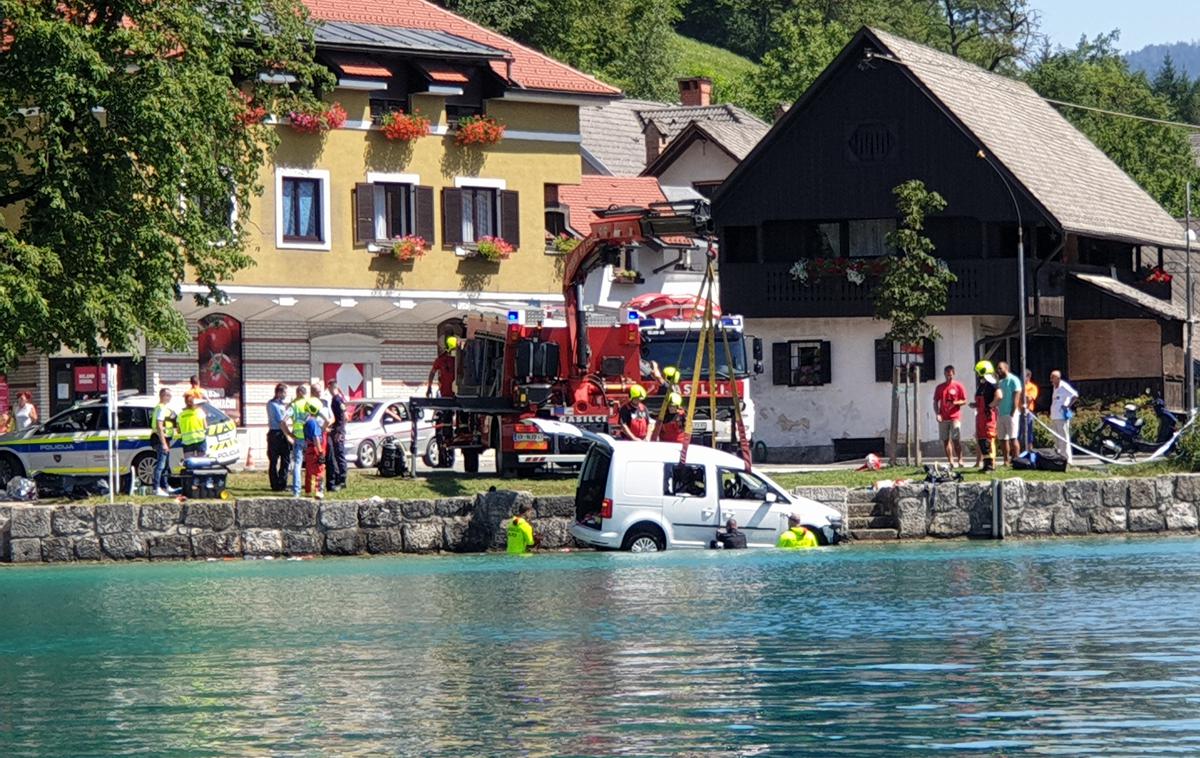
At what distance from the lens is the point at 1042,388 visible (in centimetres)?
5397

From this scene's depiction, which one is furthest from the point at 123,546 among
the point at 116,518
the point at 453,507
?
the point at 453,507

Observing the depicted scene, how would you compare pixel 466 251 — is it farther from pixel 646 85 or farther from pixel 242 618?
pixel 646 85

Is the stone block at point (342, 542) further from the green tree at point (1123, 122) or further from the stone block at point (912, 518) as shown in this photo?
the green tree at point (1123, 122)

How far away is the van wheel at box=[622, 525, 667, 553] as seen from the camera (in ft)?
102

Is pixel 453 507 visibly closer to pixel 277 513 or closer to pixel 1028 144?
pixel 277 513

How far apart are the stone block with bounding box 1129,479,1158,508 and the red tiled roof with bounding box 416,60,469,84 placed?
21200mm

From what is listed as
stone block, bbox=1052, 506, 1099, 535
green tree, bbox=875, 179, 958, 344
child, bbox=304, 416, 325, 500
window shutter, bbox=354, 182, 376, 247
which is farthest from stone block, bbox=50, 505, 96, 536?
green tree, bbox=875, 179, 958, 344

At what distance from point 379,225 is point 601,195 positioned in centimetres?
1377

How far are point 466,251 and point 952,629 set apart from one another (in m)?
30.8

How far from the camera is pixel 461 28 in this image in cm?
5522

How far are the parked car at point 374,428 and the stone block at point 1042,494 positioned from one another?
12.9m

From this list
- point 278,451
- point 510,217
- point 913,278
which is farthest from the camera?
point 510,217

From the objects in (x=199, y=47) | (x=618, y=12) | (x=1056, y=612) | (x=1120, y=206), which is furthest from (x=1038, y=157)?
(x=618, y=12)

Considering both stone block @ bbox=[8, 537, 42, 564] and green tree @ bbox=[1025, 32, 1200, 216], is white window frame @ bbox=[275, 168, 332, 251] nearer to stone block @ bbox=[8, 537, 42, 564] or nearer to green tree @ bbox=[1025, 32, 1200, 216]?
stone block @ bbox=[8, 537, 42, 564]
